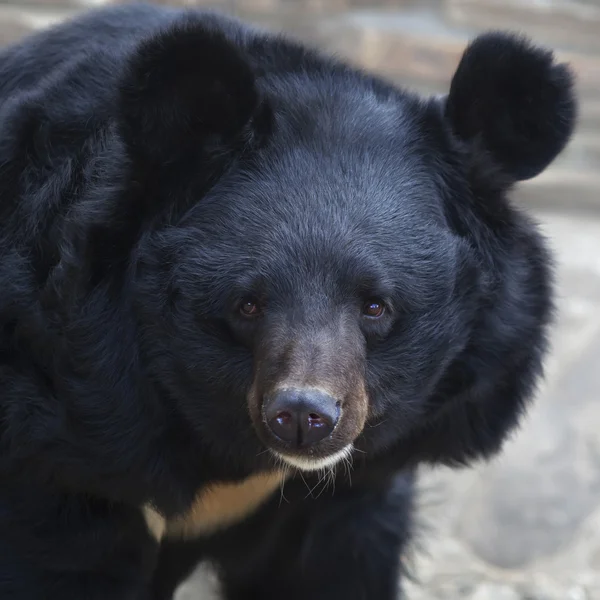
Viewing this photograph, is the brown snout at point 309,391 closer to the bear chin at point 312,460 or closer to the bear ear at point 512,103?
the bear chin at point 312,460

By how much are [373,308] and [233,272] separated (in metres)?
0.36

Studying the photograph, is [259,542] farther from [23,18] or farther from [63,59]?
[23,18]

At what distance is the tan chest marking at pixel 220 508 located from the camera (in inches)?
143

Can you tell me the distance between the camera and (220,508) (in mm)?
3818

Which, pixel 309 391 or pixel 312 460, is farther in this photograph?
pixel 312 460

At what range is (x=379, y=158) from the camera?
3.20 meters

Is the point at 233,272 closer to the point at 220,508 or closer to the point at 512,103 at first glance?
the point at 512,103

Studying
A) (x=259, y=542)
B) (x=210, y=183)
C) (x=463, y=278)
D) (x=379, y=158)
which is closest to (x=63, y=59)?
(x=210, y=183)

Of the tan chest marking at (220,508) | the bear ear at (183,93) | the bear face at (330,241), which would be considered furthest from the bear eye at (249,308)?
the tan chest marking at (220,508)

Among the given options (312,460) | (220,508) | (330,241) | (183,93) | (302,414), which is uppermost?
(183,93)

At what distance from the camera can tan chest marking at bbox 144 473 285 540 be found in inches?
143

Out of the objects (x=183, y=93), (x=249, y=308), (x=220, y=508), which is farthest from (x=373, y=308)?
(x=220, y=508)

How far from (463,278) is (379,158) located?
39 cm

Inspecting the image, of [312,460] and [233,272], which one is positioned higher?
[233,272]
